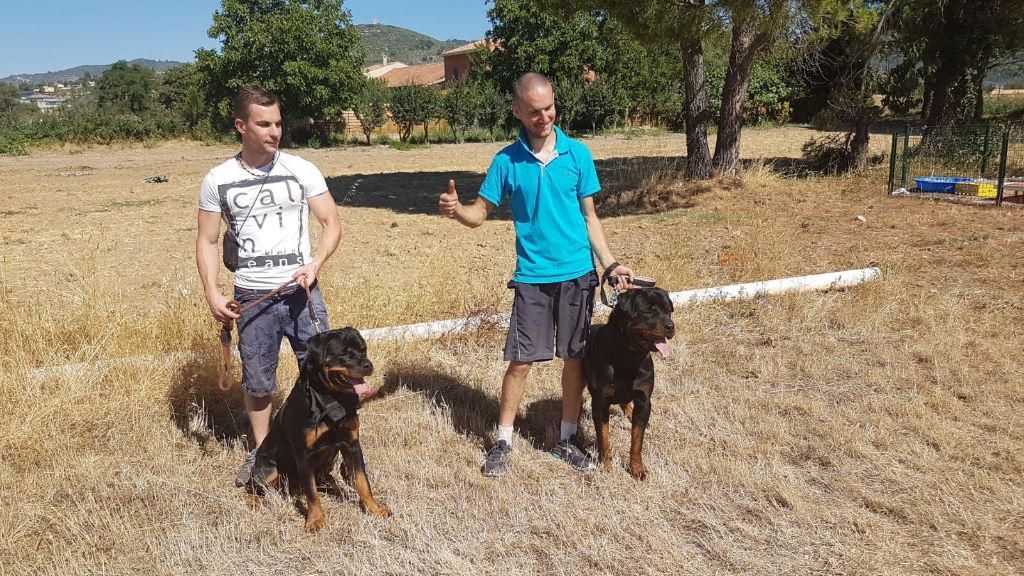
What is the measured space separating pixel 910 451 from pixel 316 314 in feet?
10.9

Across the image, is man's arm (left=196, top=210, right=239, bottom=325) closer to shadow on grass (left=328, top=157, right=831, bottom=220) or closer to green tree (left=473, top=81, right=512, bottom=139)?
A: shadow on grass (left=328, top=157, right=831, bottom=220)

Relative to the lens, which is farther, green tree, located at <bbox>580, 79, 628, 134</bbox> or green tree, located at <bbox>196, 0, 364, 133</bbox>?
green tree, located at <bbox>580, 79, 628, 134</bbox>

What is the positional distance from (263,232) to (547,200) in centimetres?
142

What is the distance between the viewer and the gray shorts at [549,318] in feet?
12.4

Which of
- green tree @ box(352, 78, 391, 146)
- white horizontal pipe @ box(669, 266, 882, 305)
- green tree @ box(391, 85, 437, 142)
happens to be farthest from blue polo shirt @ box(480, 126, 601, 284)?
green tree @ box(352, 78, 391, 146)

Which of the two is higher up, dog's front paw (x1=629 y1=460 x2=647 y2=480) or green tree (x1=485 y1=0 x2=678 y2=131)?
green tree (x1=485 y1=0 x2=678 y2=131)

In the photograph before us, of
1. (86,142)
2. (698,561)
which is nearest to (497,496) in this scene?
(698,561)

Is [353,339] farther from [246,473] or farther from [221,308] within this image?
[246,473]

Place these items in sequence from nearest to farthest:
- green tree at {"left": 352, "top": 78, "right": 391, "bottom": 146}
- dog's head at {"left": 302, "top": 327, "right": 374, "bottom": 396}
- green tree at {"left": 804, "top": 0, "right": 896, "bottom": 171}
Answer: dog's head at {"left": 302, "top": 327, "right": 374, "bottom": 396}
green tree at {"left": 804, "top": 0, "right": 896, "bottom": 171}
green tree at {"left": 352, "top": 78, "right": 391, "bottom": 146}

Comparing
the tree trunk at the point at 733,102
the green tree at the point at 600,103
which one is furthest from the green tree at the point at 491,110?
the tree trunk at the point at 733,102

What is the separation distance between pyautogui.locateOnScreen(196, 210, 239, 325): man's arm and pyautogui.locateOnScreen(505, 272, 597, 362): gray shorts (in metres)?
1.42

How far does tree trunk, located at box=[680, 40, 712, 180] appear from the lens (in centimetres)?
1423

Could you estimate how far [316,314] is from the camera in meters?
3.61

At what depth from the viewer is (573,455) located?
4.02 meters
